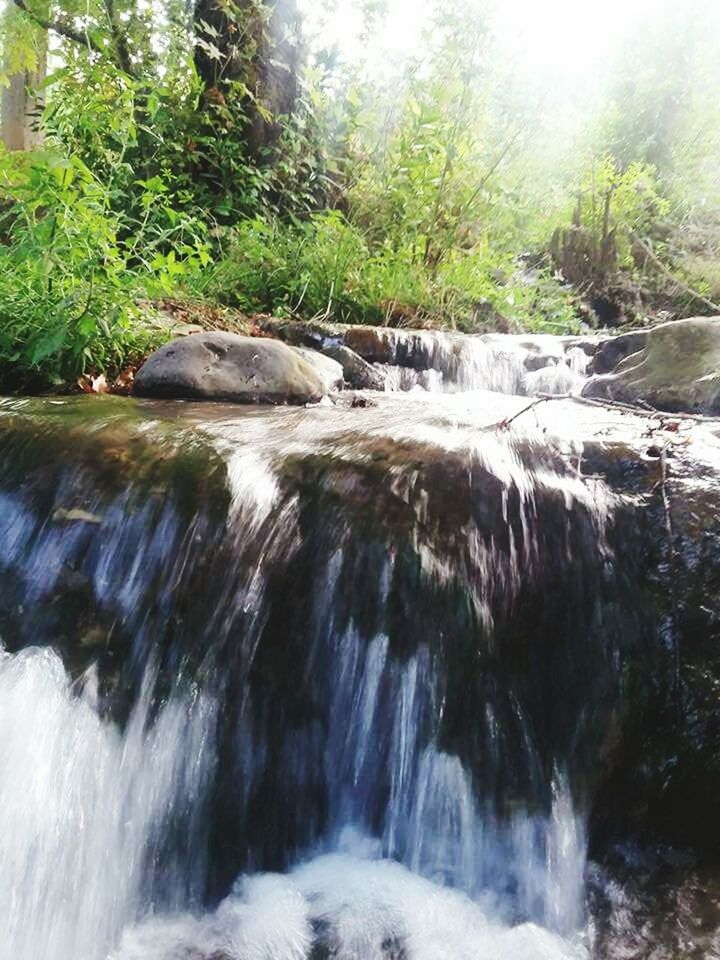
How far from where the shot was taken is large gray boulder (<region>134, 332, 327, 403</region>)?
144 inches

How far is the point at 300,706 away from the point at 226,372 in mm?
2226

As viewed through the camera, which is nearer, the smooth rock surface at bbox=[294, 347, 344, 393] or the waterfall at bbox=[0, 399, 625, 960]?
the waterfall at bbox=[0, 399, 625, 960]

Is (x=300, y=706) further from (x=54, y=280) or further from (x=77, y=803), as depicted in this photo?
(x=54, y=280)

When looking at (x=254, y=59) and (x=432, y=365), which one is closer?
(x=432, y=365)

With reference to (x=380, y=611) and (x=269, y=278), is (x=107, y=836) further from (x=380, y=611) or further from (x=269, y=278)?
(x=269, y=278)

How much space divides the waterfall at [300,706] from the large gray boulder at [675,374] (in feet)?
6.27

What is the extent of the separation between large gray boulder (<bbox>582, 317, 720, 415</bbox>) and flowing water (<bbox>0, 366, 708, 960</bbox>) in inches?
72.9

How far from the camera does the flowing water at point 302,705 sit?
5.71ft

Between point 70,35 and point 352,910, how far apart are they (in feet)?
26.4

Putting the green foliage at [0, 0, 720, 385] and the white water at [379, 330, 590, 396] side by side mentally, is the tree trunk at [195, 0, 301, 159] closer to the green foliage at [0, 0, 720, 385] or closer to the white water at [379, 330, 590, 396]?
the green foliage at [0, 0, 720, 385]

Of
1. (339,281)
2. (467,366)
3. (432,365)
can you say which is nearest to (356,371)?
(432,365)

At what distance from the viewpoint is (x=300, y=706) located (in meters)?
2.02

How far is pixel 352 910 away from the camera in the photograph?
1763 millimetres

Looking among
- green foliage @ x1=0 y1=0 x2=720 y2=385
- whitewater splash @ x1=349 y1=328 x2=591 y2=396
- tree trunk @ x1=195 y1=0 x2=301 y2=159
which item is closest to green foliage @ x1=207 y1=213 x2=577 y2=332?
green foliage @ x1=0 y1=0 x2=720 y2=385
